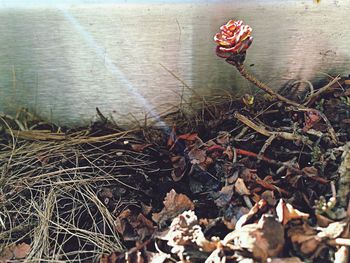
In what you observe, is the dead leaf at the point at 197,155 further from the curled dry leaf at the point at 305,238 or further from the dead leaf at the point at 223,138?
the curled dry leaf at the point at 305,238

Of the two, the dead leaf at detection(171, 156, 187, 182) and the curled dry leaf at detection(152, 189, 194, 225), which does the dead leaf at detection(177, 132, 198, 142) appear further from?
the curled dry leaf at detection(152, 189, 194, 225)

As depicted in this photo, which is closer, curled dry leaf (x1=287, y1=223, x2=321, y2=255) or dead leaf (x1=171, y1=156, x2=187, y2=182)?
curled dry leaf (x1=287, y1=223, x2=321, y2=255)

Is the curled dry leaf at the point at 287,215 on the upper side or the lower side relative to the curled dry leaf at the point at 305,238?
upper

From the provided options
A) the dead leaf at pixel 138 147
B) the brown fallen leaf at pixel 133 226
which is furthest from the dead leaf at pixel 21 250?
the dead leaf at pixel 138 147

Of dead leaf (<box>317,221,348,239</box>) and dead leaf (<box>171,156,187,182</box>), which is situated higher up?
dead leaf (<box>317,221,348,239</box>)

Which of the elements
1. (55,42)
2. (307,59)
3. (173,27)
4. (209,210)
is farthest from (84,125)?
(307,59)

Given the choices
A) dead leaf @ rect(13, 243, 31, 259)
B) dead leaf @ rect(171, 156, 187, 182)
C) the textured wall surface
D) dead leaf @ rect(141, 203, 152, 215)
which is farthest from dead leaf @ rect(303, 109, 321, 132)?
dead leaf @ rect(13, 243, 31, 259)

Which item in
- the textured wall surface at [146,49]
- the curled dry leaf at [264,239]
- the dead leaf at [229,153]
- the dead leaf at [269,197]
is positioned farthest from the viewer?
the textured wall surface at [146,49]
